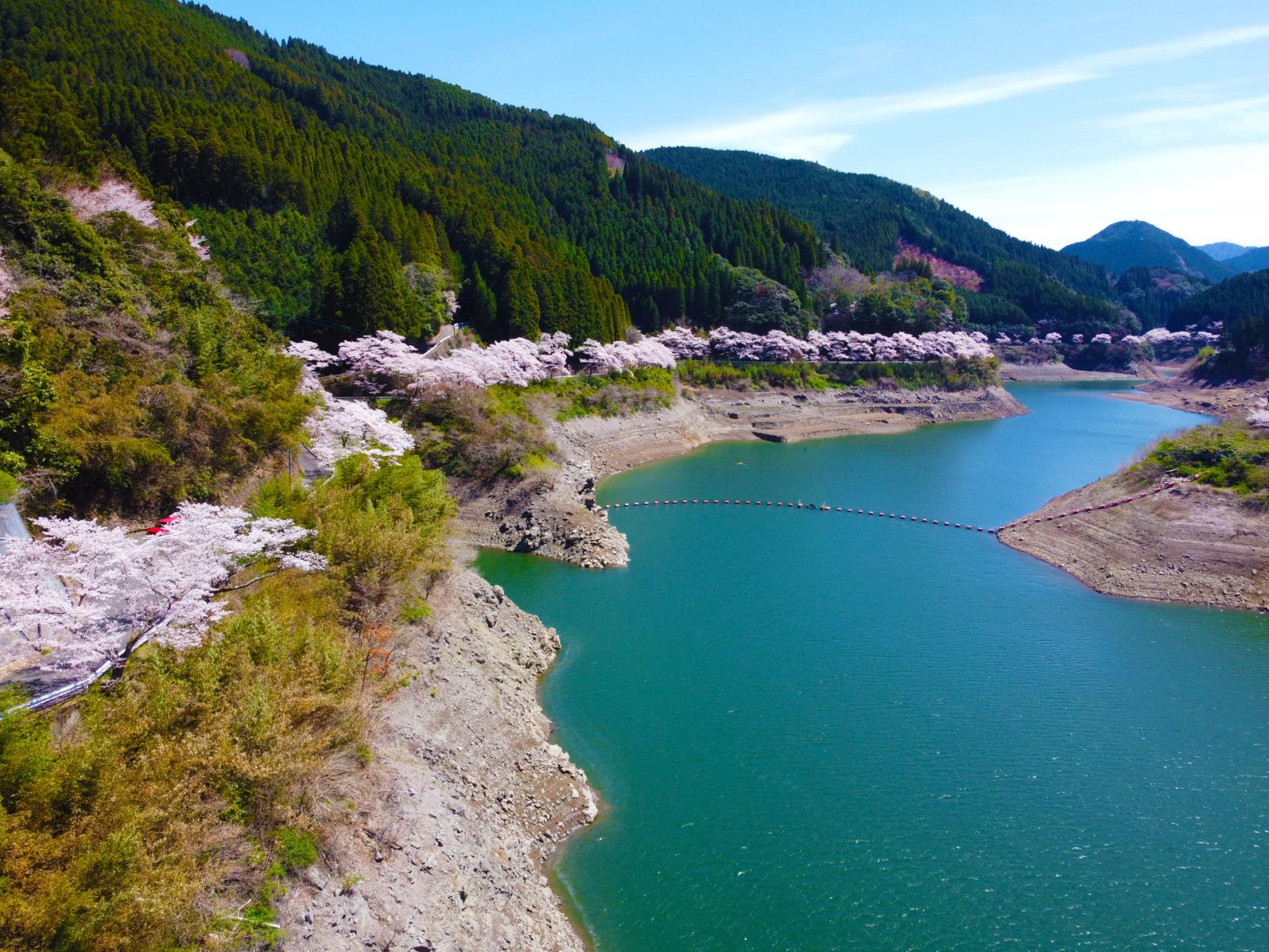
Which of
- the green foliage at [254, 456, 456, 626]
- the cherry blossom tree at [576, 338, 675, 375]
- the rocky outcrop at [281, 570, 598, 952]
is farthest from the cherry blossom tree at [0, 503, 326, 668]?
the cherry blossom tree at [576, 338, 675, 375]

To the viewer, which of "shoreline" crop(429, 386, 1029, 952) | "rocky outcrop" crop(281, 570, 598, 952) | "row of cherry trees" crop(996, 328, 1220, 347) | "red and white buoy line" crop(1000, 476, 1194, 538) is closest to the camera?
"rocky outcrop" crop(281, 570, 598, 952)

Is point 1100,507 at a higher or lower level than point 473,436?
lower

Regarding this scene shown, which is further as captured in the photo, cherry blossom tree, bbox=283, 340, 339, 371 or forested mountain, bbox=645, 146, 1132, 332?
forested mountain, bbox=645, 146, 1132, 332

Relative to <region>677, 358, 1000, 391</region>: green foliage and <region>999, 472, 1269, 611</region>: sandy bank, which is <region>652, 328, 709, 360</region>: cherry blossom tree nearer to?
<region>677, 358, 1000, 391</region>: green foliage

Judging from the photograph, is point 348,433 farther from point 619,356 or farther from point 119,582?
point 619,356

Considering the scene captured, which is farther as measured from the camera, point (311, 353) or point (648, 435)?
point (648, 435)

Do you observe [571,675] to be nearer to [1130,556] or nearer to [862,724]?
[862,724]

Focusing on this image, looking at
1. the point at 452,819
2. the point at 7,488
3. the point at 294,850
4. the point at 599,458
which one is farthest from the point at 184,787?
the point at 599,458
